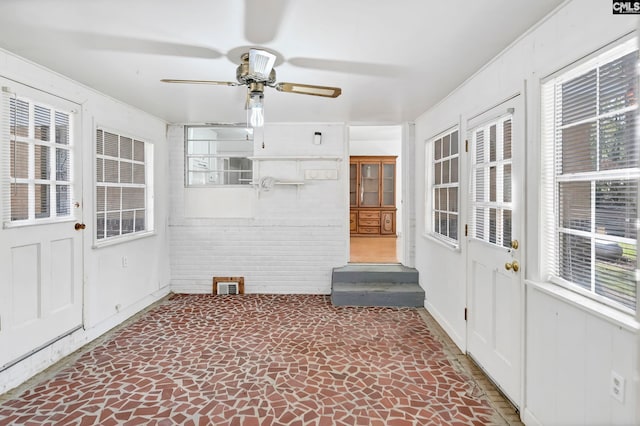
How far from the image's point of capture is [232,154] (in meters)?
4.74

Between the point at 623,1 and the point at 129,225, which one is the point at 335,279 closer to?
the point at 129,225

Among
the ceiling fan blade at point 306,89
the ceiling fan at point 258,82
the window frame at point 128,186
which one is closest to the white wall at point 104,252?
the window frame at point 128,186

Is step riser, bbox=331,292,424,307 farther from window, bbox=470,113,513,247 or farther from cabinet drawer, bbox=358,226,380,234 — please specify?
cabinet drawer, bbox=358,226,380,234

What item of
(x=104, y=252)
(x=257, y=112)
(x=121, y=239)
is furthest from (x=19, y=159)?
(x=257, y=112)

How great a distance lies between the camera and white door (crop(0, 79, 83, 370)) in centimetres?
238

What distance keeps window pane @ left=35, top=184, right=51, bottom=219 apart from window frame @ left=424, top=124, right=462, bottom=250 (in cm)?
341

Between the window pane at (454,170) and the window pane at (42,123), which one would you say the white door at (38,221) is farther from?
the window pane at (454,170)

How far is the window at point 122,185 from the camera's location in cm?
336

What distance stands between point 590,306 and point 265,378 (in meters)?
2.04

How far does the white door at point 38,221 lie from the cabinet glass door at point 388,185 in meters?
6.15

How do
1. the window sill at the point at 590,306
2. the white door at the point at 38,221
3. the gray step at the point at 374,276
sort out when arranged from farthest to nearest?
the gray step at the point at 374,276, the white door at the point at 38,221, the window sill at the point at 590,306

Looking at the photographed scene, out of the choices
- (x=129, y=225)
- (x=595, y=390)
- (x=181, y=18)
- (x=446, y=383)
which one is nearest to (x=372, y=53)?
(x=181, y=18)

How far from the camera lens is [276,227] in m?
4.67

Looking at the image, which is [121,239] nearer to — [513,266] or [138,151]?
[138,151]
